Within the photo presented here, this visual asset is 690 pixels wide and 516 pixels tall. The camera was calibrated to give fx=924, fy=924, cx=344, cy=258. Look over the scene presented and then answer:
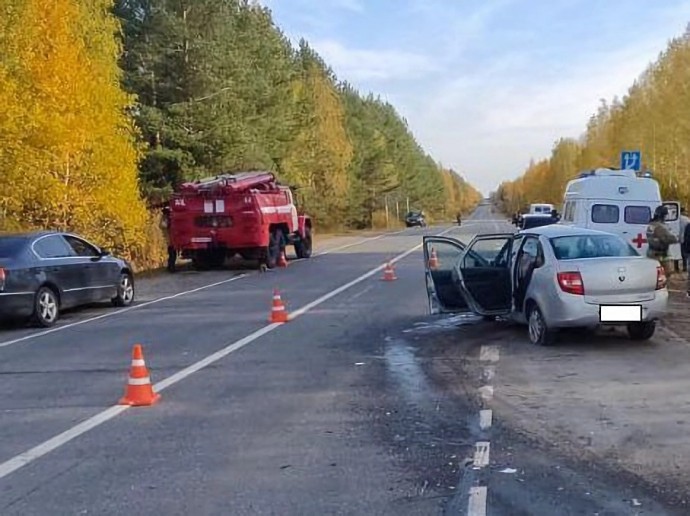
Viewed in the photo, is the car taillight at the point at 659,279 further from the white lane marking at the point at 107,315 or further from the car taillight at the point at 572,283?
the white lane marking at the point at 107,315

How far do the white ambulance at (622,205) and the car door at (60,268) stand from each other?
35.0 feet

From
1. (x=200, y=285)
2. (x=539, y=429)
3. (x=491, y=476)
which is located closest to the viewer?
(x=491, y=476)

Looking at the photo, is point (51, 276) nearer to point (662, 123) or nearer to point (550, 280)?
point (550, 280)

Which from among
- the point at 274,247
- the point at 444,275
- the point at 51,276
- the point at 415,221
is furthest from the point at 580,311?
the point at 415,221

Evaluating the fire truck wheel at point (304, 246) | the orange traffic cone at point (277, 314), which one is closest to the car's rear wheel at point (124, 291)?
the orange traffic cone at point (277, 314)

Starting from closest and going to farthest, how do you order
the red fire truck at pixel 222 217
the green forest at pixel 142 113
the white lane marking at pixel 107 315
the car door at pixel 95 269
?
1. the white lane marking at pixel 107 315
2. the car door at pixel 95 269
3. the green forest at pixel 142 113
4. the red fire truck at pixel 222 217

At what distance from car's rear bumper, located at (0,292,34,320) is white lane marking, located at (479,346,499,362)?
7.03 metres

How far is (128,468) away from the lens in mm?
6051

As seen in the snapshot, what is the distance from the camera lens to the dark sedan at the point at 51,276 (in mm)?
13719

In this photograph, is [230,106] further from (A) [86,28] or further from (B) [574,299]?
(B) [574,299]

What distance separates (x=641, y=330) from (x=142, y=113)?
26.9 meters

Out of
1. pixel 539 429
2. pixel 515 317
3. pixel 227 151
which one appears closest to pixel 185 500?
pixel 539 429

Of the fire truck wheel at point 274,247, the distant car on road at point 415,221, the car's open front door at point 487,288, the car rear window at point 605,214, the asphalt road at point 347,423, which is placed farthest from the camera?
the distant car on road at point 415,221

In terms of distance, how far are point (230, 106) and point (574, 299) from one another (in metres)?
27.5
